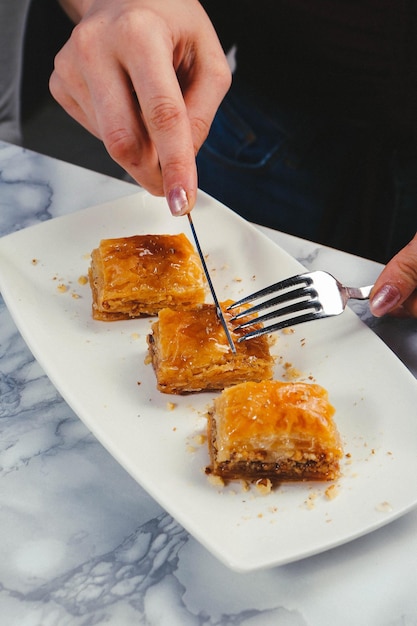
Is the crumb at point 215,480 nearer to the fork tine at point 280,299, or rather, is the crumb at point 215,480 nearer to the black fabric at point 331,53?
the fork tine at point 280,299

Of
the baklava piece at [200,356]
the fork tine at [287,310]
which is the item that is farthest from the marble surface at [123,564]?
the fork tine at [287,310]

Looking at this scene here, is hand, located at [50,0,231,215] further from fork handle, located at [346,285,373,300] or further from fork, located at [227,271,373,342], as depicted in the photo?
fork handle, located at [346,285,373,300]

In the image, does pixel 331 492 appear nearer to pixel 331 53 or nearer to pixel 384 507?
pixel 384 507

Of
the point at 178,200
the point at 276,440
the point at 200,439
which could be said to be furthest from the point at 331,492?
the point at 178,200

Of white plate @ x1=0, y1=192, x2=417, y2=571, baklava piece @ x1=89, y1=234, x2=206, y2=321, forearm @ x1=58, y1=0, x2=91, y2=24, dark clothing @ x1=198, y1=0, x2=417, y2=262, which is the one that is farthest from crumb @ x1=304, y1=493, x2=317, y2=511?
forearm @ x1=58, y1=0, x2=91, y2=24

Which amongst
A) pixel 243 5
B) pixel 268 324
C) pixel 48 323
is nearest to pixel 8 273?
pixel 48 323

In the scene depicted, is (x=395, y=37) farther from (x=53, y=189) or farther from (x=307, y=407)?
(x=307, y=407)
